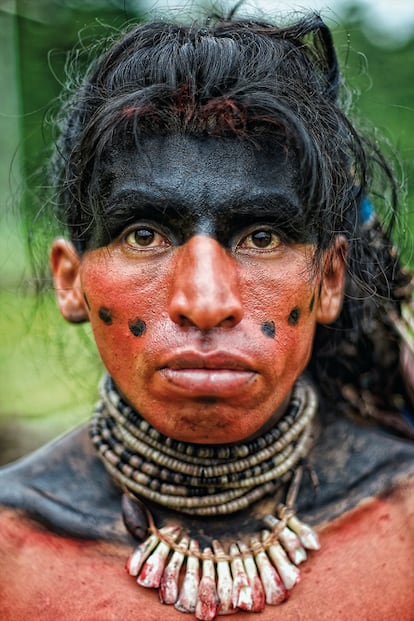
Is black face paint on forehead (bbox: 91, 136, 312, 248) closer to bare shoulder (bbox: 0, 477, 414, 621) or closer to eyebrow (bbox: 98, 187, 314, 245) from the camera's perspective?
eyebrow (bbox: 98, 187, 314, 245)

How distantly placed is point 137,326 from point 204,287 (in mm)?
205

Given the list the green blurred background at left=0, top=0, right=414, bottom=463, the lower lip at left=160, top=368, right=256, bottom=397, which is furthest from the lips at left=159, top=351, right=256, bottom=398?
the green blurred background at left=0, top=0, right=414, bottom=463

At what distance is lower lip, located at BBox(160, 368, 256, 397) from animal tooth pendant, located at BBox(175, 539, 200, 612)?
1.34ft

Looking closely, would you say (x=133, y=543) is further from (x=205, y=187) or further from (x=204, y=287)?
(x=205, y=187)

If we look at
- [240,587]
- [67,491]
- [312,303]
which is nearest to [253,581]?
[240,587]

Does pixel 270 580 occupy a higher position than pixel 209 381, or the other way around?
pixel 209 381

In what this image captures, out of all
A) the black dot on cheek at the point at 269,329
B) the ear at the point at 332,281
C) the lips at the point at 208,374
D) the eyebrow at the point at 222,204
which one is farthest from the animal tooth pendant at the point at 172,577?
the eyebrow at the point at 222,204

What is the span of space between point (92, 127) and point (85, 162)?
Answer: 0.25ft

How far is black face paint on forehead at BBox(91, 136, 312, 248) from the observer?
1537mm

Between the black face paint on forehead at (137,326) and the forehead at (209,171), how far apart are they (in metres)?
0.26

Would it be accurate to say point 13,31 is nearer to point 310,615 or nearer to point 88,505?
point 88,505

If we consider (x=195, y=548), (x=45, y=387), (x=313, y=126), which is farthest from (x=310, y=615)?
(x=45, y=387)

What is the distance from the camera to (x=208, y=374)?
1482mm

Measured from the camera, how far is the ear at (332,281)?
1789 mm
